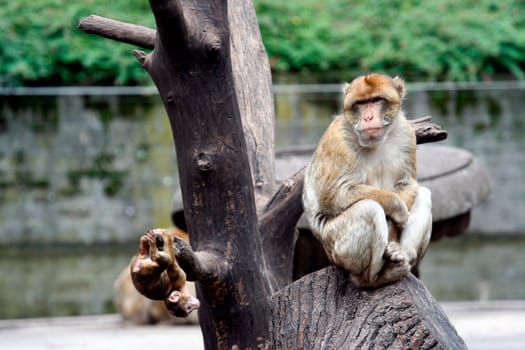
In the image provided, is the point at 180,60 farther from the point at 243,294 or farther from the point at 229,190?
the point at 243,294

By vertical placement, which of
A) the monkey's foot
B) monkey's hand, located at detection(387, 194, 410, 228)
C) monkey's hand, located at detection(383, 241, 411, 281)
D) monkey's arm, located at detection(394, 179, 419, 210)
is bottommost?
monkey's hand, located at detection(383, 241, 411, 281)

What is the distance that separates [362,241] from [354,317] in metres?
0.32

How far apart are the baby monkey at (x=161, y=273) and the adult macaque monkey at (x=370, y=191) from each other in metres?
0.76

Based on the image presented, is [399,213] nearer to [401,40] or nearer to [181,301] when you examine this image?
[181,301]

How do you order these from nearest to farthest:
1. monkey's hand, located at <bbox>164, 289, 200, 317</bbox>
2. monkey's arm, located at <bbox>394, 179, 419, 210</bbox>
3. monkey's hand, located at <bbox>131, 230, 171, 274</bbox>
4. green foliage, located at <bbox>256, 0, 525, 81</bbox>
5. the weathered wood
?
monkey's hand, located at <bbox>131, 230, 171, 274</bbox> < monkey's hand, located at <bbox>164, 289, 200, 317</bbox> < monkey's arm, located at <bbox>394, 179, 419, 210</bbox> < the weathered wood < green foliage, located at <bbox>256, 0, 525, 81</bbox>

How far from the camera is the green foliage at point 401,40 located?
1139 centimetres

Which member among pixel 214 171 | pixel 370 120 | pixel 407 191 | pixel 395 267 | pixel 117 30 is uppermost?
pixel 117 30

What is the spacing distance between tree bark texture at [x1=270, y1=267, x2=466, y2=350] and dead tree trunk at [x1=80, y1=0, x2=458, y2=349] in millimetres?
58

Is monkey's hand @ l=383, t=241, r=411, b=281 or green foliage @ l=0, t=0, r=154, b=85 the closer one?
monkey's hand @ l=383, t=241, r=411, b=281

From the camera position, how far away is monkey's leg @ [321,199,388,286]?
3.88m

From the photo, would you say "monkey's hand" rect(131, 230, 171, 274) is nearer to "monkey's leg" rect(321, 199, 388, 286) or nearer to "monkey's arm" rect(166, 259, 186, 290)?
"monkey's arm" rect(166, 259, 186, 290)

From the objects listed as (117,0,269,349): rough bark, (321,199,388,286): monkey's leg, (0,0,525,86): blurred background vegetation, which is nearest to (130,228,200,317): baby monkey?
(117,0,269,349): rough bark

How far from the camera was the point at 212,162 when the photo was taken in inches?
155

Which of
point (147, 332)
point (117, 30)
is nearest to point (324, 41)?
point (147, 332)
